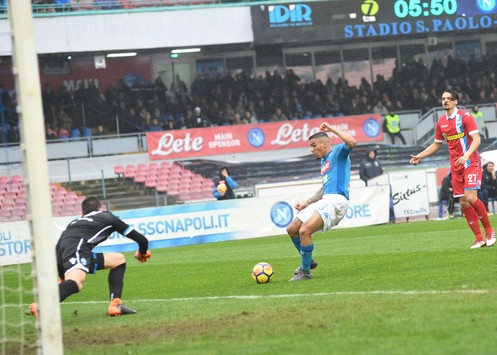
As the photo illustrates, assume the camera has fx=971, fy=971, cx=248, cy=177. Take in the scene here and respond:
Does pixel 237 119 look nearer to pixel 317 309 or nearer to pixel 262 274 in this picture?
pixel 262 274

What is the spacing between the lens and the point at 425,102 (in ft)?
139

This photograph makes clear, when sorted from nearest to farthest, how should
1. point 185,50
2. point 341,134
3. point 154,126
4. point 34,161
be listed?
point 34,161 < point 341,134 < point 154,126 < point 185,50

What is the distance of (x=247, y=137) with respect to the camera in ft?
126

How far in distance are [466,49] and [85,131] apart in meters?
19.4

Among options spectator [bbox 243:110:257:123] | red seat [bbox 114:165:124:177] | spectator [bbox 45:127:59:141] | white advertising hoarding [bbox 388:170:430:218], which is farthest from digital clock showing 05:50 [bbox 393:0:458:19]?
spectator [bbox 45:127:59:141]

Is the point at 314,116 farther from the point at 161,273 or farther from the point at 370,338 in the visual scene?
the point at 370,338

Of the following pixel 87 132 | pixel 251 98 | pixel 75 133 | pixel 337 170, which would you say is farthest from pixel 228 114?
pixel 337 170

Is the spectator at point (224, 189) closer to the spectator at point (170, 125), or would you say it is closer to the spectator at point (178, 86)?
the spectator at point (170, 125)

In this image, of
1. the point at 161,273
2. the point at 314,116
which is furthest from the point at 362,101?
the point at 161,273

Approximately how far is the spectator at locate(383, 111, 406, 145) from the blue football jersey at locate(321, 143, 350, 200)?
27492 millimetres

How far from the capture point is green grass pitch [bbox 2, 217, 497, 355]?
7.12 m

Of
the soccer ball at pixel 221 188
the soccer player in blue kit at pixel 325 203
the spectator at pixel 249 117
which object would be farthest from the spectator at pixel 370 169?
the soccer player in blue kit at pixel 325 203

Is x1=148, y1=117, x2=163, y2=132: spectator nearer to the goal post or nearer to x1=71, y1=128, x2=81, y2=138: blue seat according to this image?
x1=71, y1=128, x2=81, y2=138: blue seat

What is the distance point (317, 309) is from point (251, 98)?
32.9 m
